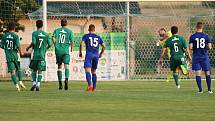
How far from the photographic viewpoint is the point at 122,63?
33312 mm

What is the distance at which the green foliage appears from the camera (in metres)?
34.9

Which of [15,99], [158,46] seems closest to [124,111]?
[15,99]

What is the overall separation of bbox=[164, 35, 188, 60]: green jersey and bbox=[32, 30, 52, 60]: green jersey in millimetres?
4091

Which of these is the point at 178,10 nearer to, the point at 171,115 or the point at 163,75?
the point at 163,75

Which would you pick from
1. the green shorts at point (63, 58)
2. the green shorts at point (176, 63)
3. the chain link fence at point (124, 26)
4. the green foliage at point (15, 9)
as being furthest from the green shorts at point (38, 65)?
the green foliage at point (15, 9)

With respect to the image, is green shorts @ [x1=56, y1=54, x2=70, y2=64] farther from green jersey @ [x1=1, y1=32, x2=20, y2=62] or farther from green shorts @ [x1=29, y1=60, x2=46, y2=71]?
green jersey @ [x1=1, y1=32, x2=20, y2=62]

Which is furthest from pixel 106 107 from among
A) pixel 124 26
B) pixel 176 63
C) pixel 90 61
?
pixel 124 26

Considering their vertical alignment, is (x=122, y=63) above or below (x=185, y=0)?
below

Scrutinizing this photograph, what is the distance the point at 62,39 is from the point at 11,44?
1510 millimetres

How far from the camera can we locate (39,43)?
23125mm

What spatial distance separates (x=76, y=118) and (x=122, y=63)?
2015 cm

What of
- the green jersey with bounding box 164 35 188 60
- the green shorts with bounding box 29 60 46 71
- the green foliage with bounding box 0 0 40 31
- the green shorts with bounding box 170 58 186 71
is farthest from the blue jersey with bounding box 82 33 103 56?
the green foliage with bounding box 0 0 40 31

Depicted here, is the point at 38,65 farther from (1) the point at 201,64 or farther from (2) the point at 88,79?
(1) the point at 201,64

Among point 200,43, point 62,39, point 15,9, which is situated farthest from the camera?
point 15,9
